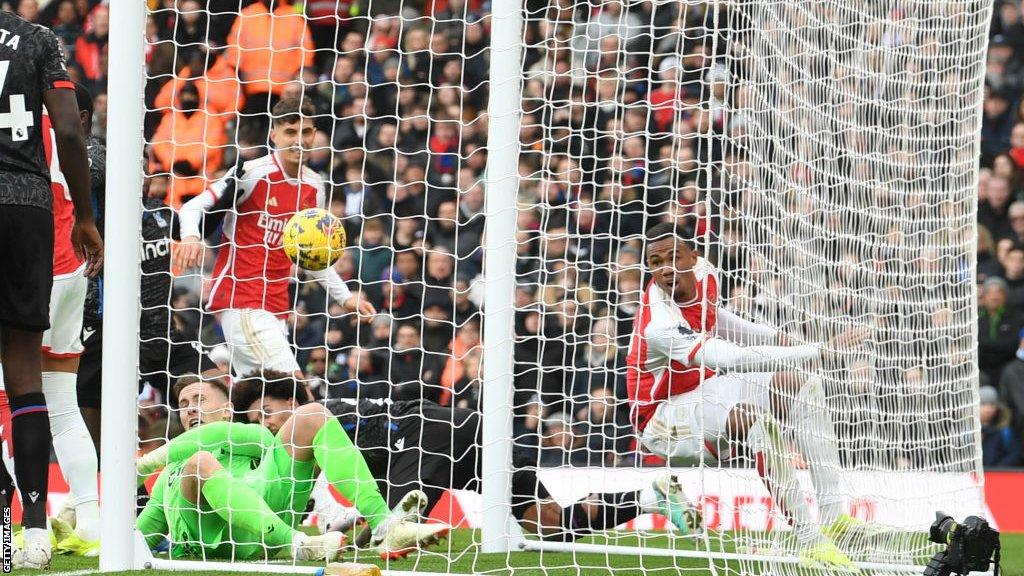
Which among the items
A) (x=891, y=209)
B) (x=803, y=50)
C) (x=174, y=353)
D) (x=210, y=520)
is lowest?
(x=210, y=520)

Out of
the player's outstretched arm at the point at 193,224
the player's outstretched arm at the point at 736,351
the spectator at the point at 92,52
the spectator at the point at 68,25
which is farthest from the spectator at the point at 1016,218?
the spectator at the point at 68,25

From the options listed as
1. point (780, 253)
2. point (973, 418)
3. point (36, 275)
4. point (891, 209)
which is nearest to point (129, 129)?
point (36, 275)

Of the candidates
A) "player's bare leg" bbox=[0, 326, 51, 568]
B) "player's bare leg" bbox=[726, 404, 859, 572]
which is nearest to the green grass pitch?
"player's bare leg" bbox=[0, 326, 51, 568]

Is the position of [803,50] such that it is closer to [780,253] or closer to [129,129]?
[780,253]

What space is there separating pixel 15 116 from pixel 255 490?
1.65 meters

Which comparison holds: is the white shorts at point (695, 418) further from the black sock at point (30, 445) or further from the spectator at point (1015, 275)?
the spectator at point (1015, 275)

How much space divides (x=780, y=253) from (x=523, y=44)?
1335 mm

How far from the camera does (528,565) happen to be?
5.11m

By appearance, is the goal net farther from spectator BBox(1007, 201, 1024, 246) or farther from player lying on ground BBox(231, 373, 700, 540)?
spectator BBox(1007, 201, 1024, 246)

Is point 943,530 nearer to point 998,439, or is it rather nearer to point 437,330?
point 437,330

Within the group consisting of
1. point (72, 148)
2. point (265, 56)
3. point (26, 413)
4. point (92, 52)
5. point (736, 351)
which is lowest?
point (26, 413)

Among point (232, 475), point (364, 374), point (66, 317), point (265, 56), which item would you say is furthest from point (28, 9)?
point (232, 475)

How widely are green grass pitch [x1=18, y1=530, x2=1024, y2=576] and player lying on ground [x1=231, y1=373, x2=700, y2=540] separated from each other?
0.60 feet

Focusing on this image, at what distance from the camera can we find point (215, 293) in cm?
671
